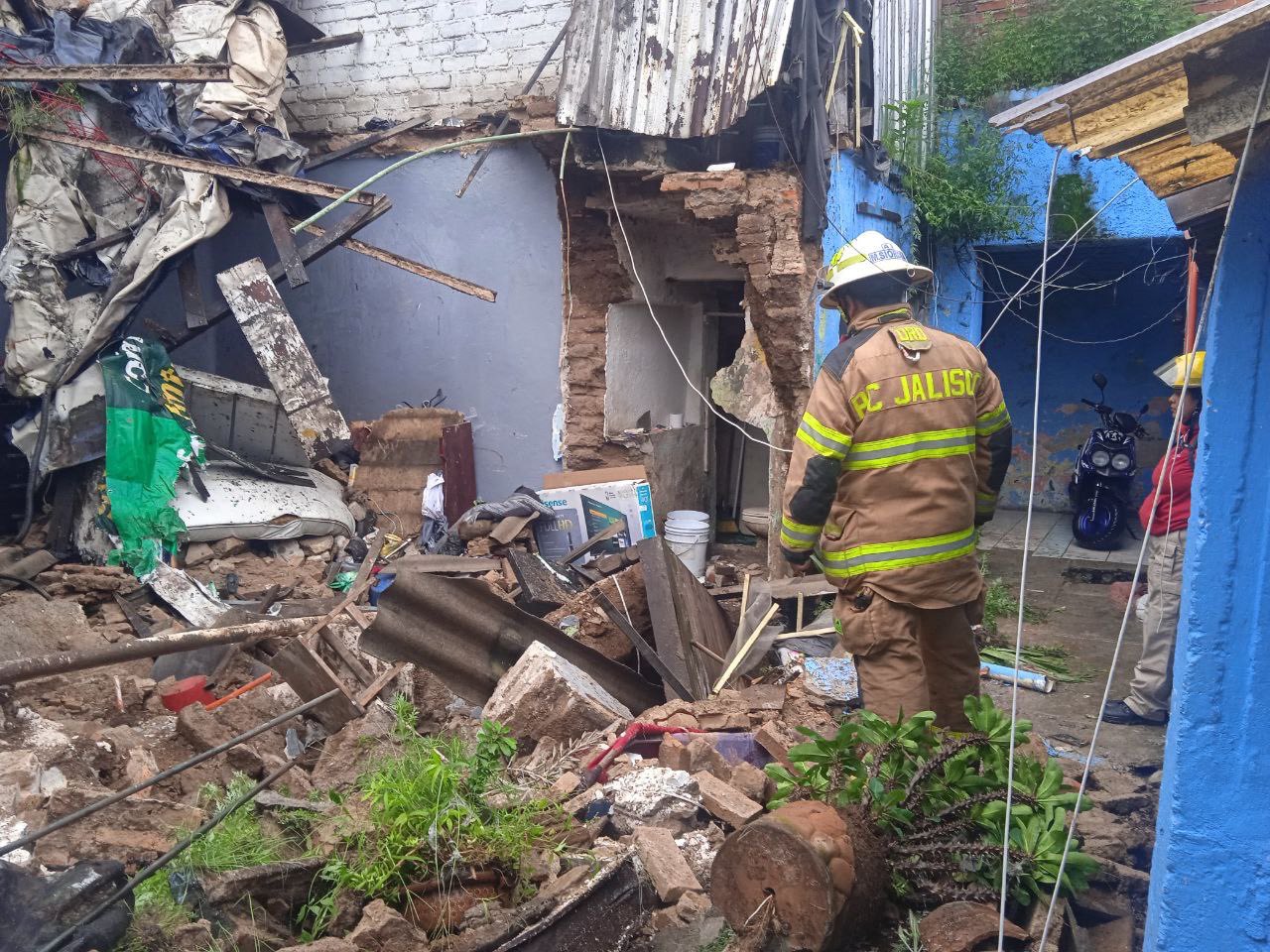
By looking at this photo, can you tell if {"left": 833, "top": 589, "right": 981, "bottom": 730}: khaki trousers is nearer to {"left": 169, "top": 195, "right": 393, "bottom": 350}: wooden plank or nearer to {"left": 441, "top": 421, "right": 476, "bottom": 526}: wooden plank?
{"left": 169, "top": 195, "right": 393, "bottom": 350}: wooden plank

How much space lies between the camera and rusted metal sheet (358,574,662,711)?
15.6ft

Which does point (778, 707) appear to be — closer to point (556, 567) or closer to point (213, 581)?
point (556, 567)

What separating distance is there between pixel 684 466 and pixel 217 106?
475 cm

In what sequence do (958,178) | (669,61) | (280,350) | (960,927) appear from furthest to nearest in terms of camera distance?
(958,178) < (280,350) < (669,61) < (960,927)

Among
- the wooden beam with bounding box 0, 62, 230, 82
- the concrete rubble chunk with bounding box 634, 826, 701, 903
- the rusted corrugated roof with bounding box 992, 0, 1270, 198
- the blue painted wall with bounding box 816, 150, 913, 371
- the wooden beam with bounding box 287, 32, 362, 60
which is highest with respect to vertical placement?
the wooden beam with bounding box 287, 32, 362, 60

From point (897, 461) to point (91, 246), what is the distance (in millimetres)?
6640

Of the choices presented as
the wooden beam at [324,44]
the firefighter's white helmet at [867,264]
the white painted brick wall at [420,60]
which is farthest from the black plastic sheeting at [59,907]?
the wooden beam at [324,44]

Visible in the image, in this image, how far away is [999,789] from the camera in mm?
2936

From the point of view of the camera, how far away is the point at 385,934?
2.82 meters

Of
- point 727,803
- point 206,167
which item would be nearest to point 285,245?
point 206,167

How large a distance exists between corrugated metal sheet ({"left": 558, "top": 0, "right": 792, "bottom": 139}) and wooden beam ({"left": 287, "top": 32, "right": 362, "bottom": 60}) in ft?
8.35

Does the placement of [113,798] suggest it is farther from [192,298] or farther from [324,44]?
[324,44]

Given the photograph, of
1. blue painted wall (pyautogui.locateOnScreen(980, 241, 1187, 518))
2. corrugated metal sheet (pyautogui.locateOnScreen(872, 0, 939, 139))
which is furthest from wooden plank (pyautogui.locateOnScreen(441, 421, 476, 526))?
blue painted wall (pyautogui.locateOnScreen(980, 241, 1187, 518))

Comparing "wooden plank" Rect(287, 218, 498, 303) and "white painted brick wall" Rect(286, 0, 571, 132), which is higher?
"white painted brick wall" Rect(286, 0, 571, 132)
